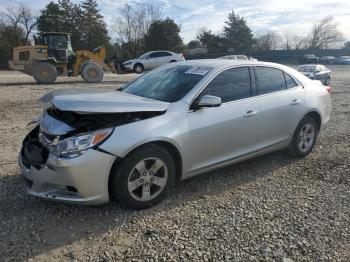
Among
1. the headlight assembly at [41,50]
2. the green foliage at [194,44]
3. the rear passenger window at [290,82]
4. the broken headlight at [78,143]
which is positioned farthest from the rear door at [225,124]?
the green foliage at [194,44]

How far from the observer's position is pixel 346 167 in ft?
17.5

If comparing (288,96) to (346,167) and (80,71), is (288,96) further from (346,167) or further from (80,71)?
(80,71)

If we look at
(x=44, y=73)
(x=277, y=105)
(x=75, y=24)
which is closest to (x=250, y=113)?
(x=277, y=105)

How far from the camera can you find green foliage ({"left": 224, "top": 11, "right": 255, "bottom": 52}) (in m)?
65.4

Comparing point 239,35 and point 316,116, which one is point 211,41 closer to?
point 239,35

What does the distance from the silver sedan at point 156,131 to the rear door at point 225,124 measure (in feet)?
0.04

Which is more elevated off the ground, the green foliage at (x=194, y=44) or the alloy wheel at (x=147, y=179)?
the green foliage at (x=194, y=44)

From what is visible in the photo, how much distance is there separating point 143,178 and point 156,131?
0.52 metres

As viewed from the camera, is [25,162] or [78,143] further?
[25,162]

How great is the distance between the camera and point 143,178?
3.80m

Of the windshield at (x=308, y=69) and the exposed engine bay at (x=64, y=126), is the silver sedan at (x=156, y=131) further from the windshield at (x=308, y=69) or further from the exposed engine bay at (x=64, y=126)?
the windshield at (x=308, y=69)

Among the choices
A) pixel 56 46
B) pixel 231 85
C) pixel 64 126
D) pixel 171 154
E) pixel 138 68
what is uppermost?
pixel 56 46

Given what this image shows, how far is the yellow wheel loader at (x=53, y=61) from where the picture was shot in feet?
58.9

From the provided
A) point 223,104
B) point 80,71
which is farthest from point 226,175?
point 80,71
